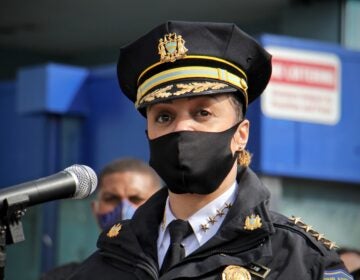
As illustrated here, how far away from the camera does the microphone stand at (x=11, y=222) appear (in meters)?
3.46

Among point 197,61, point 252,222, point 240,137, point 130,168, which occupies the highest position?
point 197,61

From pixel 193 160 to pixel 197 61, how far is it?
337mm

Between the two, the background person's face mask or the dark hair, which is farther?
the dark hair

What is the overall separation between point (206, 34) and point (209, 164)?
1.41 feet

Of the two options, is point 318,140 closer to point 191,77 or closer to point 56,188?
point 191,77

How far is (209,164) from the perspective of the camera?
3846 millimetres

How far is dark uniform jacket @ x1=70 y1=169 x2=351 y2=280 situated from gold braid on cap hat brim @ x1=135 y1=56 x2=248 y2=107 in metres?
0.30

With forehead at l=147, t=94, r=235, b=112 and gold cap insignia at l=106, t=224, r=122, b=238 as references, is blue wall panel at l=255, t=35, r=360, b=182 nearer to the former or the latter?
gold cap insignia at l=106, t=224, r=122, b=238

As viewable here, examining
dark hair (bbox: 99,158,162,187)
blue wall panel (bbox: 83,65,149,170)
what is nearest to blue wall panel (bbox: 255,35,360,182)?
blue wall panel (bbox: 83,65,149,170)

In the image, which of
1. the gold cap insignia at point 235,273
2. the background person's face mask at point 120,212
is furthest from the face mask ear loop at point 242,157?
the background person's face mask at point 120,212

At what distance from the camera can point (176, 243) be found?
3.89 metres

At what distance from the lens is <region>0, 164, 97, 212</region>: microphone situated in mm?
3490

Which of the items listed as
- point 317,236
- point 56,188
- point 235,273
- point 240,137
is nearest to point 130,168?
point 240,137

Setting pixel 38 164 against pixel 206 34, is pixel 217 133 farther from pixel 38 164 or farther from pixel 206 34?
pixel 38 164
